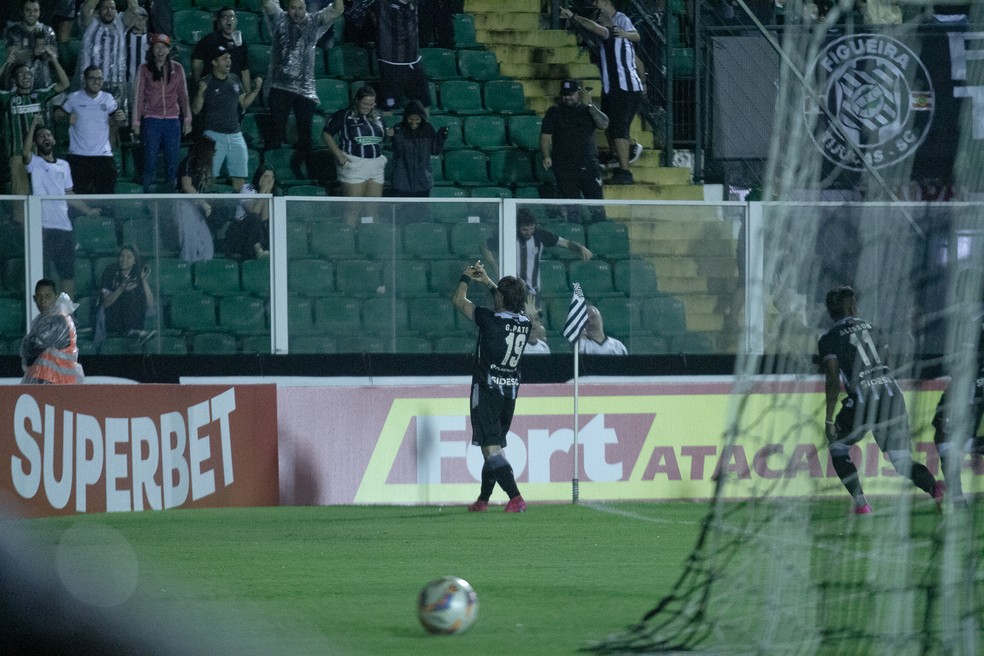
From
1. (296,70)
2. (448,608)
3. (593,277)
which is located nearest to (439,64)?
(296,70)

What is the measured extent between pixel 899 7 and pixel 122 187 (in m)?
10.3

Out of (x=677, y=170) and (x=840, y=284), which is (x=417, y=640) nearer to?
(x=840, y=284)

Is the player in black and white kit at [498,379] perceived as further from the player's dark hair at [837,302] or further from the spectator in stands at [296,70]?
the spectator in stands at [296,70]

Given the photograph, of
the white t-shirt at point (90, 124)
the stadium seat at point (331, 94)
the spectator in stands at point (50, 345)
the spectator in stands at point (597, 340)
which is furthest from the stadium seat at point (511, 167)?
the spectator in stands at point (50, 345)

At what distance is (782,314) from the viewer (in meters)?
7.36

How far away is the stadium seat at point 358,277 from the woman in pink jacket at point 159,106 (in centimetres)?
287

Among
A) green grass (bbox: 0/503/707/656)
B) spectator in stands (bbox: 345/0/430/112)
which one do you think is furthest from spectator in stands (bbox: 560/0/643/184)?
green grass (bbox: 0/503/707/656)

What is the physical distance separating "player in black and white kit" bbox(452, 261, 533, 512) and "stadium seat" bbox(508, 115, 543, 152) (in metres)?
4.67

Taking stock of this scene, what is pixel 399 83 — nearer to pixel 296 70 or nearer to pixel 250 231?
pixel 296 70

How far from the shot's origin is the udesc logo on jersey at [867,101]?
10.1 meters

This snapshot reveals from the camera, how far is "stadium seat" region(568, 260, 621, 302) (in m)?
13.4

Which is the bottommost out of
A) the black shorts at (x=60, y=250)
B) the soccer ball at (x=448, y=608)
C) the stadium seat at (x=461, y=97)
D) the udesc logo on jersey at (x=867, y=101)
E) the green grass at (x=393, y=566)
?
the green grass at (x=393, y=566)

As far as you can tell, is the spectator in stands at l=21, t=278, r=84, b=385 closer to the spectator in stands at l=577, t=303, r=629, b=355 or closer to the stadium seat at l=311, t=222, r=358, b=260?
the stadium seat at l=311, t=222, r=358, b=260

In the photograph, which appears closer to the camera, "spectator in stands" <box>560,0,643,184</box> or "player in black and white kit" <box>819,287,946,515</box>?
"player in black and white kit" <box>819,287,946,515</box>
